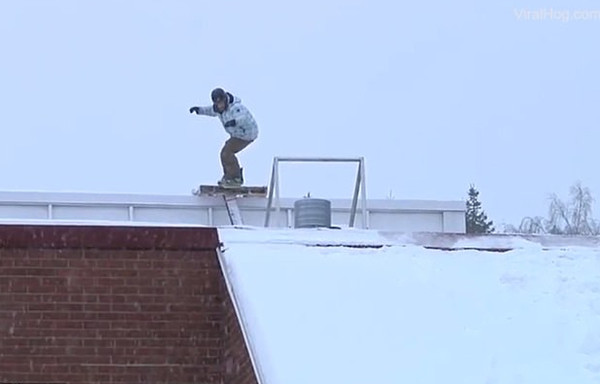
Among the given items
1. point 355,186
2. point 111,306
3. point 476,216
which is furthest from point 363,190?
point 476,216

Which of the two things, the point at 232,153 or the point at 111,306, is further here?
the point at 232,153

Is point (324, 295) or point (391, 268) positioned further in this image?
point (391, 268)

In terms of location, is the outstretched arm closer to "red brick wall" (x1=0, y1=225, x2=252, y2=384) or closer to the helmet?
the helmet

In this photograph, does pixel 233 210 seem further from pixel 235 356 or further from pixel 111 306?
pixel 235 356

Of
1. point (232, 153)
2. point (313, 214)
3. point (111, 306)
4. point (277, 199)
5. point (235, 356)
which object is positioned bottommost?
point (235, 356)

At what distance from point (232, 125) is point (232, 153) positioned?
334 mm

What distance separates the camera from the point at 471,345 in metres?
8.69

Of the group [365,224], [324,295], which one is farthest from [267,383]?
[365,224]

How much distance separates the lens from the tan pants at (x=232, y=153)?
1409 cm

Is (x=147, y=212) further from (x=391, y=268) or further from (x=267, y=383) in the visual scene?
(x=267, y=383)

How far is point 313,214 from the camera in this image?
454 inches

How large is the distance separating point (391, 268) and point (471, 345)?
4.69 feet

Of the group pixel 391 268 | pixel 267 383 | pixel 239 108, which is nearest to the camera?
pixel 267 383

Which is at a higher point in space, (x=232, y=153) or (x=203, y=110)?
(x=203, y=110)
